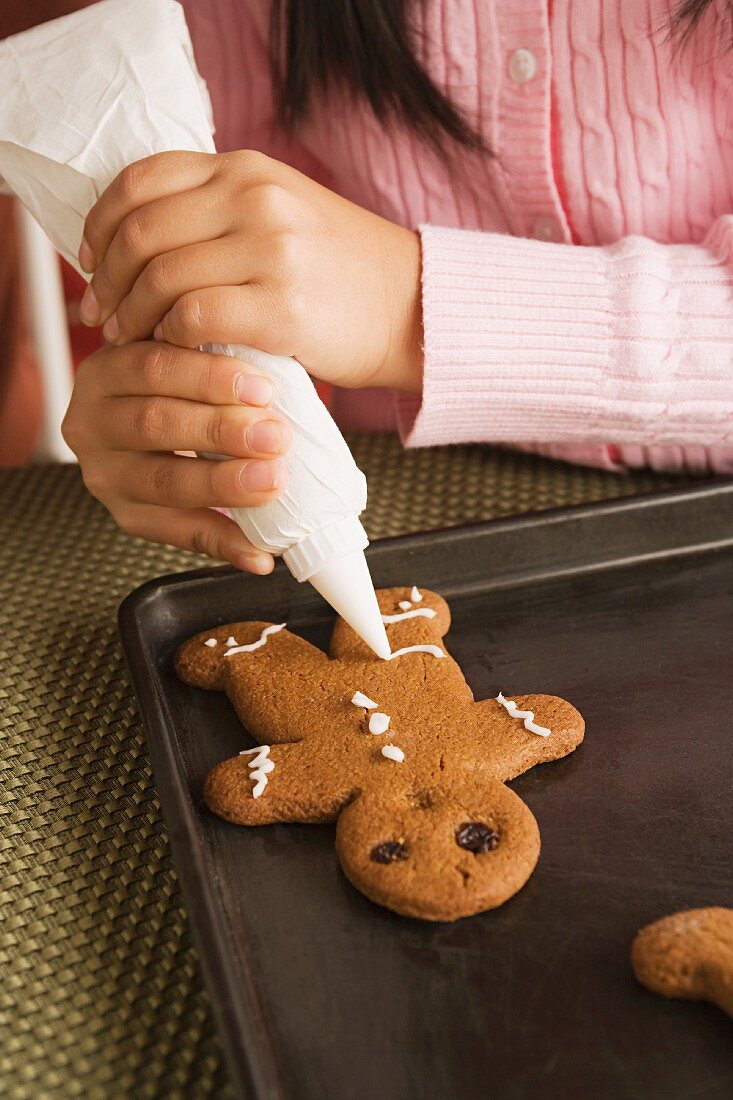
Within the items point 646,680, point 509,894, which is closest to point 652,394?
point 646,680

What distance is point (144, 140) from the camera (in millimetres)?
515

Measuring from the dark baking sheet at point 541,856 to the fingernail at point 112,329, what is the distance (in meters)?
0.15

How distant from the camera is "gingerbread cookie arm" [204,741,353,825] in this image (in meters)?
0.46

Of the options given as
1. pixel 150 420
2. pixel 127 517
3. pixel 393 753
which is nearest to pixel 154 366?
pixel 150 420

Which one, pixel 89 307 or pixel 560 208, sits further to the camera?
pixel 560 208

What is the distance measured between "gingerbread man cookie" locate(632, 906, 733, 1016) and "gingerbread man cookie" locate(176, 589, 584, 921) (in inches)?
2.4

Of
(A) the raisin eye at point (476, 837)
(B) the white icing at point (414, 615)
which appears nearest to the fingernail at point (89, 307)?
(B) the white icing at point (414, 615)

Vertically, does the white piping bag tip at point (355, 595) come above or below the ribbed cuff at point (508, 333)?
below

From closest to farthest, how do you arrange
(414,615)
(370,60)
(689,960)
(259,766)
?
(689,960) < (259,766) < (414,615) < (370,60)

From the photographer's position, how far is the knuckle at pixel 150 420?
551 millimetres

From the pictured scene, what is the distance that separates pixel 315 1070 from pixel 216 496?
0.28 m

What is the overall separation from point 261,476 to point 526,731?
0.58ft

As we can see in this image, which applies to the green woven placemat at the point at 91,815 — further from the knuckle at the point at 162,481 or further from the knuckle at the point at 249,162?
the knuckle at the point at 249,162

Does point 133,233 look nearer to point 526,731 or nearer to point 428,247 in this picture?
point 428,247
